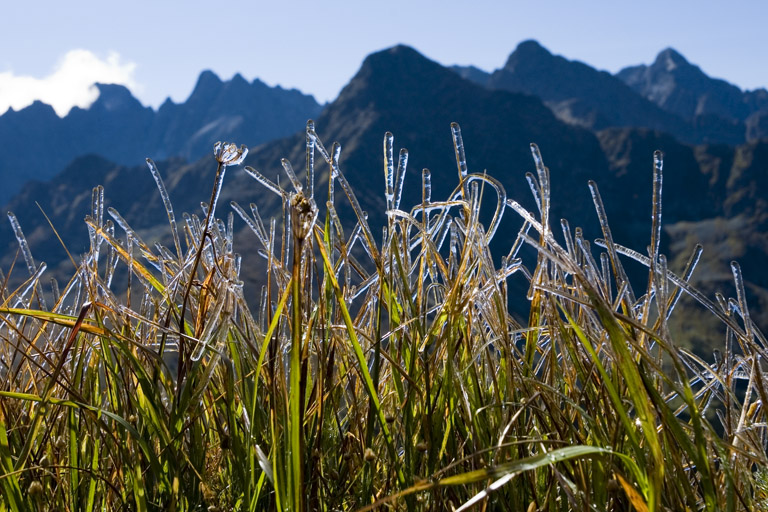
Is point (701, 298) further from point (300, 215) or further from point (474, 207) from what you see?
point (300, 215)

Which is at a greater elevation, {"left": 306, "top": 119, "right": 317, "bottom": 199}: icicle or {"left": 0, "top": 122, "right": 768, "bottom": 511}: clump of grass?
{"left": 306, "top": 119, "right": 317, "bottom": 199}: icicle

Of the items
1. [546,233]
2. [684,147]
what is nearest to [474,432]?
[546,233]

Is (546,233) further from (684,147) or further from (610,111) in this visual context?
(610,111)

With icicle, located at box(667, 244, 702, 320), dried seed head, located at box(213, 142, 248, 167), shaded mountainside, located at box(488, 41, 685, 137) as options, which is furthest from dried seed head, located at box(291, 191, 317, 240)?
shaded mountainside, located at box(488, 41, 685, 137)

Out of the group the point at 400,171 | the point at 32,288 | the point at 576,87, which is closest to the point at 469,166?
the point at 576,87

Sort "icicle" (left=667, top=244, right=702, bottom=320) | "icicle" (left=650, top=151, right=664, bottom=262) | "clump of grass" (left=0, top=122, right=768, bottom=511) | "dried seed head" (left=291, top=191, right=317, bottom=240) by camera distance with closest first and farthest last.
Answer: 1. "dried seed head" (left=291, top=191, right=317, bottom=240)
2. "clump of grass" (left=0, top=122, right=768, bottom=511)
3. "icicle" (left=650, top=151, right=664, bottom=262)
4. "icicle" (left=667, top=244, right=702, bottom=320)

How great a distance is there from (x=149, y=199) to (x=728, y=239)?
123 metres

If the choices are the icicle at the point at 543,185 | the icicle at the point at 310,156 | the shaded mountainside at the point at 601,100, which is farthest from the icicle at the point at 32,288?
the shaded mountainside at the point at 601,100

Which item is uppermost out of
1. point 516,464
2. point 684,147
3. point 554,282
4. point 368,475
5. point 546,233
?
point 684,147

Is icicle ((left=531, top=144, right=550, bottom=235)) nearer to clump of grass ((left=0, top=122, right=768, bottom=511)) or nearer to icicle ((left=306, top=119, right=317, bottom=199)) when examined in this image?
clump of grass ((left=0, top=122, right=768, bottom=511))

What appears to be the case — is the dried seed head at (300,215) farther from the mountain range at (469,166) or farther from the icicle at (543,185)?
the mountain range at (469,166)

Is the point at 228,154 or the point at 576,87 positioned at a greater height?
the point at 576,87

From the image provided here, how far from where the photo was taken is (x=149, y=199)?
470ft

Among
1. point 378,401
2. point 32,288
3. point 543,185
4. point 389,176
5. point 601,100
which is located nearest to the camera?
point 378,401
